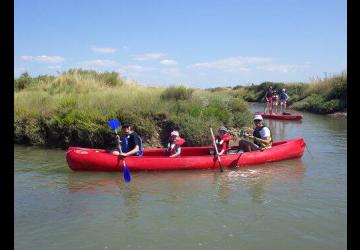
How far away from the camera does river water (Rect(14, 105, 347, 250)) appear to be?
21.0ft

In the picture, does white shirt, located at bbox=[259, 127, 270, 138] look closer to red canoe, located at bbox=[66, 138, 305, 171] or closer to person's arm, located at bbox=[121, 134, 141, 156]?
red canoe, located at bbox=[66, 138, 305, 171]

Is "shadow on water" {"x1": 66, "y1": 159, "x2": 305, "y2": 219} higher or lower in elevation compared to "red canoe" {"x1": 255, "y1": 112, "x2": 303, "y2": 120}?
lower

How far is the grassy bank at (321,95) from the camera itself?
2539cm

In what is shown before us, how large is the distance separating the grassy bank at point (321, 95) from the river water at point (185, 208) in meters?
14.5

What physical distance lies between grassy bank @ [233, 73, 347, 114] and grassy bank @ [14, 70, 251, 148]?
1041 cm

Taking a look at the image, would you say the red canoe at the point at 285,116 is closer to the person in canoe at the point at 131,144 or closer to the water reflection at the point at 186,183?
the water reflection at the point at 186,183

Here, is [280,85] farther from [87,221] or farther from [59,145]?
[87,221]

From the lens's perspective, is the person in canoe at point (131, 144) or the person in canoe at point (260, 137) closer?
the person in canoe at point (131, 144)

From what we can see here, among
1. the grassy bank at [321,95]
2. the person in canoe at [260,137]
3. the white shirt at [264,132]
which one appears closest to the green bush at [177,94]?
the person in canoe at [260,137]

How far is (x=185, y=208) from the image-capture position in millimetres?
7793

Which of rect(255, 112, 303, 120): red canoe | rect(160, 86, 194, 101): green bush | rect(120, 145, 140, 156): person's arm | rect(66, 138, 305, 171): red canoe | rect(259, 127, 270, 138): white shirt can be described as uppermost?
rect(160, 86, 194, 101): green bush
